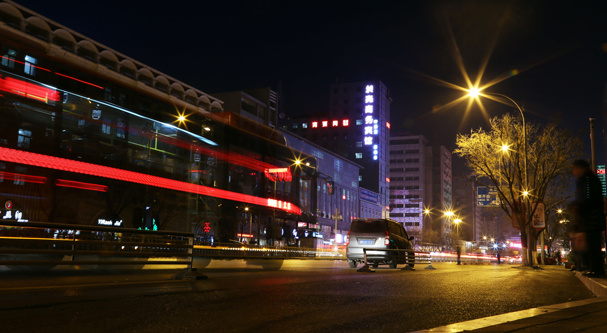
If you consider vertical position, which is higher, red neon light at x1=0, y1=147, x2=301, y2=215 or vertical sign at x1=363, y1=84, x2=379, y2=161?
vertical sign at x1=363, y1=84, x2=379, y2=161

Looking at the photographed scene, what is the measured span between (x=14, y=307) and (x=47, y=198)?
25.6ft

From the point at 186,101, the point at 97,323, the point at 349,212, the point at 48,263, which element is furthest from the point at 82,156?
the point at 349,212

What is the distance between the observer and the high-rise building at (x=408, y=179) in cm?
16275

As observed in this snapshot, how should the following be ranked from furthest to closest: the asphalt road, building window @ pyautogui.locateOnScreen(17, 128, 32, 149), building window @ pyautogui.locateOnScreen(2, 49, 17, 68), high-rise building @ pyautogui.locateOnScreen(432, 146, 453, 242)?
high-rise building @ pyautogui.locateOnScreen(432, 146, 453, 242), building window @ pyautogui.locateOnScreen(17, 128, 32, 149), building window @ pyautogui.locateOnScreen(2, 49, 17, 68), the asphalt road

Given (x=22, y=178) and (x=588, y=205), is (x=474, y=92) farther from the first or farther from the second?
(x=22, y=178)

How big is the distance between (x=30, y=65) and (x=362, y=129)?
411 feet

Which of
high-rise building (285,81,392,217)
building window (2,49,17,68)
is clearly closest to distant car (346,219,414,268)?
building window (2,49,17,68)

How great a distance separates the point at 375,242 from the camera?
1959 cm

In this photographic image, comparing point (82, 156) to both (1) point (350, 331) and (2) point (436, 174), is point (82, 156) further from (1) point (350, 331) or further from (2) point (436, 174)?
(2) point (436, 174)

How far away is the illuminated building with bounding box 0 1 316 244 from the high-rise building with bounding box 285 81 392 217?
10890 cm

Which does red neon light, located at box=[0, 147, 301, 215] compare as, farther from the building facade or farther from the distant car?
the building facade

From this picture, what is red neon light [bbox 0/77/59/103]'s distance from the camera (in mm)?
11516

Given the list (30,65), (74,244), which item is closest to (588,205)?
(74,244)

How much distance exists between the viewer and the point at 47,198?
484 inches
